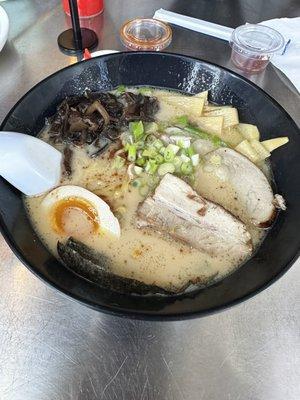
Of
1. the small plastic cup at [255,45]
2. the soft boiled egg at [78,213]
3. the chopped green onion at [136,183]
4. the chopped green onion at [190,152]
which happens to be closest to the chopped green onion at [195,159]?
the chopped green onion at [190,152]

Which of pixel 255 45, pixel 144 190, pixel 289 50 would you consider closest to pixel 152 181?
pixel 144 190

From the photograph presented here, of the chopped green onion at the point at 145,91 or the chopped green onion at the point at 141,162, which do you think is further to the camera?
the chopped green onion at the point at 145,91

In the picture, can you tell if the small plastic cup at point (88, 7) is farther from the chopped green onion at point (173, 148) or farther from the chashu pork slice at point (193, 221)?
the chashu pork slice at point (193, 221)

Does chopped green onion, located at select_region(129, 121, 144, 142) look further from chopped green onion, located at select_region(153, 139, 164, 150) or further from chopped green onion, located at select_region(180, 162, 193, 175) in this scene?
chopped green onion, located at select_region(180, 162, 193, 175)

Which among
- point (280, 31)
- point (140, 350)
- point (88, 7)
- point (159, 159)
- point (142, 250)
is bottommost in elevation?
point (140, 350)

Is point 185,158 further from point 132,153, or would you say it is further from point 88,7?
point 88,7

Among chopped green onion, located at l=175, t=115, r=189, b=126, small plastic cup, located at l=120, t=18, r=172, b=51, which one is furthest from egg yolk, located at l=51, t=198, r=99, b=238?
small plastic cup, located at l=120, t=18, r=172, b=51
